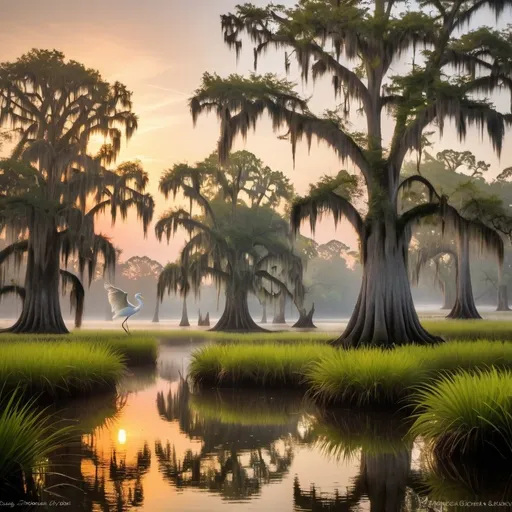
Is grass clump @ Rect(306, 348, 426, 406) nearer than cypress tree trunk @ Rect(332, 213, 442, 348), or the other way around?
grass clump @ Rect(306, 348, 426, 406)

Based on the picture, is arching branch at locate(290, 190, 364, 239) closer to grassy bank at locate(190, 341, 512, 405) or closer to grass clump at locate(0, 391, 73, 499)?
grassy bank at locate(190, 341, 512, 405)

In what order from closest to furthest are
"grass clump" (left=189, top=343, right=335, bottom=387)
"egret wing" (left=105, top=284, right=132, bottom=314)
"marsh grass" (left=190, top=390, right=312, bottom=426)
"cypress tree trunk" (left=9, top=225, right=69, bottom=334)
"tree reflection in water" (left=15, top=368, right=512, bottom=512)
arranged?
"tree reflection in water" (left=15, top=368, right=512, bottom=512)
"marsh grass" (left=190, top=390, right=312, bottom=426)
"grass clump" (left=189, top=343, right=335, bottom=387)
"egret wing" (left=105, top=284, right=132, bottom=314)
"cypress tree trunk" (left=9, top=225, right=69, bottom=334)

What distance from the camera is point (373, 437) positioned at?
10648 mm

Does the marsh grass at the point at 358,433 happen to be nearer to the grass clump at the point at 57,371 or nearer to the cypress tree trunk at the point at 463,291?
the grass clump at the point at 57,371

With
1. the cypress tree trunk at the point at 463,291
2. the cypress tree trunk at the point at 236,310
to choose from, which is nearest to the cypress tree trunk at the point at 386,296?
the cypress tree trunk at the point at 463,291

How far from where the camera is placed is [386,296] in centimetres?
2452

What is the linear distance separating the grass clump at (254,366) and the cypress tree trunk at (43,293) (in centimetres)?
1901

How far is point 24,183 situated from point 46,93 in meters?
5.28

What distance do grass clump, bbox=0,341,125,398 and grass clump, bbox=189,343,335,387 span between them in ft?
8.00

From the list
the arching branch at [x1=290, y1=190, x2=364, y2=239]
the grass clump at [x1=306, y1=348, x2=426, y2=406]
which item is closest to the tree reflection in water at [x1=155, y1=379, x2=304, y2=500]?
the grass clump at [x1=306, y1=348, x2=426, y2=406]

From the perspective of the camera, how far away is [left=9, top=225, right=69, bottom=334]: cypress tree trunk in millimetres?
35791

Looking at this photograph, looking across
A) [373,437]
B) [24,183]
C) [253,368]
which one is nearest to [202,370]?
[253,368]

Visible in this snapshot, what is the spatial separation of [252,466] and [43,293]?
29852 mm

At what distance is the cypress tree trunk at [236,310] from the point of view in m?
47.4
